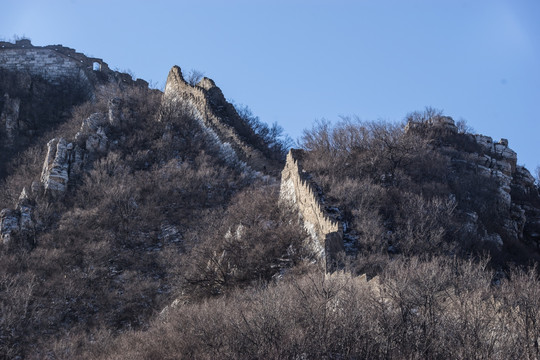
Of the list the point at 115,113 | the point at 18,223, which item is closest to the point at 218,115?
the point at 115,113

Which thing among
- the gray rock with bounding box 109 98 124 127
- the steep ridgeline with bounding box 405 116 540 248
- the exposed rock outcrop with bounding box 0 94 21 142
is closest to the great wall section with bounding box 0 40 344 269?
the gray rock with bounding box 109 98 124 127

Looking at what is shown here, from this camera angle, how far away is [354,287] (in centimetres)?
2011

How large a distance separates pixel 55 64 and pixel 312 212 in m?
31.6

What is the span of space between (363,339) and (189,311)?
596cm

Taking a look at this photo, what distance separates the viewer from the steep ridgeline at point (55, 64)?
2005 inches

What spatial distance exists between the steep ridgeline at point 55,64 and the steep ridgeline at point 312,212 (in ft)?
75.9

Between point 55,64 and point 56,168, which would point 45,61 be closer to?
point 55,64

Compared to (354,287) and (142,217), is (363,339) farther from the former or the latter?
(142,217)

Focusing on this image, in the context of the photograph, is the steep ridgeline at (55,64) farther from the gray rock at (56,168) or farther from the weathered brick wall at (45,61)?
the gray rock at (56,168)

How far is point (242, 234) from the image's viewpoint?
2677cm

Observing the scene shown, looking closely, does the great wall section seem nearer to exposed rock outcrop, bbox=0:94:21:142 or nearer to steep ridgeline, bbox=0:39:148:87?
steep ridgeline, bbox=0:39:148:87

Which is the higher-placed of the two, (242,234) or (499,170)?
(499,170)

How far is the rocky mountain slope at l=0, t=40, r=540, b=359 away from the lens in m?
18.9

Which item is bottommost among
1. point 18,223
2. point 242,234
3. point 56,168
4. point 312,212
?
point 18,223
